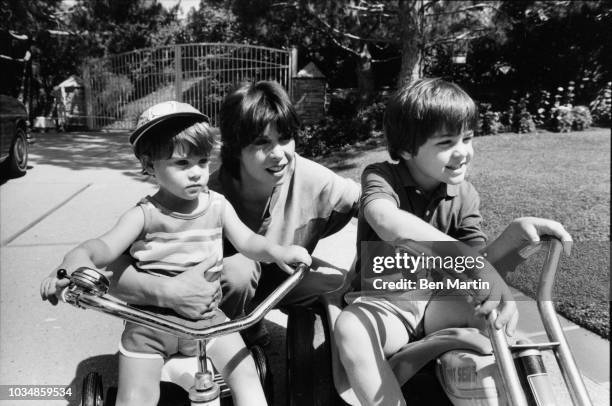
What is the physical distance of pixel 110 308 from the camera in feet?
3.75

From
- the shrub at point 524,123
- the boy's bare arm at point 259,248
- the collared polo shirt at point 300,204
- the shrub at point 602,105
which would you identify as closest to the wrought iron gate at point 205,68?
the shrub at point 524,123

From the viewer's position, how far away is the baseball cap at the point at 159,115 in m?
1.61

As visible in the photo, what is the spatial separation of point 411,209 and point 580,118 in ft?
28.7

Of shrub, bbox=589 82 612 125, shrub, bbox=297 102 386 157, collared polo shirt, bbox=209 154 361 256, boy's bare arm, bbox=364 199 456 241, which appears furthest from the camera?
shrub, bbox=589 82 612 125

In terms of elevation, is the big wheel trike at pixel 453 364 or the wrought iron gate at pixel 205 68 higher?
the wrought iron gate at pixel 205 68

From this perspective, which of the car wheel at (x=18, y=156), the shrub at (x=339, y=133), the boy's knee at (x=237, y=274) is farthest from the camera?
the shrub at (x=339, y=133)

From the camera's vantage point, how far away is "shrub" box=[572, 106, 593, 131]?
30.2 ft

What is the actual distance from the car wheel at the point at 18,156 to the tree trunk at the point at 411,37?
4986 mm

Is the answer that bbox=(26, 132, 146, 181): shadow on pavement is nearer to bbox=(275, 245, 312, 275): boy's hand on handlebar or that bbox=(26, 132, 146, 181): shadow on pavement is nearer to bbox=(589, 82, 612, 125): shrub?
bbox=(275, 245, 312, 275): boy's hand on handlebar

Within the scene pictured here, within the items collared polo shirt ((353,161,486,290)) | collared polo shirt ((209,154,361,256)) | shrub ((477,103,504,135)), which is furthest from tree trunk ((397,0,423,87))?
collared polo shirt ((353,161,486,290))

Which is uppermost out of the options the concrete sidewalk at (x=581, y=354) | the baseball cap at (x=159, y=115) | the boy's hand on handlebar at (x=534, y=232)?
the baseball cap at (x=159, y=115)

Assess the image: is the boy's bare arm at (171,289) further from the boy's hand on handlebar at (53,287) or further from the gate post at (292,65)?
the gate post at (292,65)

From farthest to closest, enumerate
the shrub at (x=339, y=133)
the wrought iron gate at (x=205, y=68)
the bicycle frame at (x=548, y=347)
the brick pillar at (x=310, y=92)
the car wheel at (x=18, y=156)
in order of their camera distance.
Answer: the wrought iron gate at (x=205, y=68) → the brick pillar at (x=310, y=92) → the shrub at (x=339, y=133) → the car wheel at (x=18, y=156) → the bicycle frame at (x=548, y=347)

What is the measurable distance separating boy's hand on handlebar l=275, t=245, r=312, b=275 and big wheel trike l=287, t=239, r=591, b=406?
382mm
